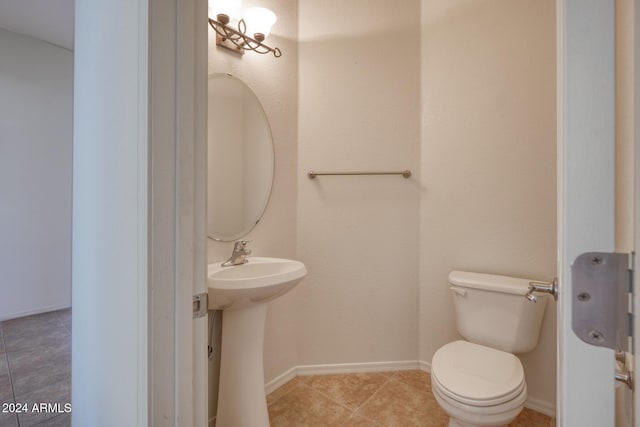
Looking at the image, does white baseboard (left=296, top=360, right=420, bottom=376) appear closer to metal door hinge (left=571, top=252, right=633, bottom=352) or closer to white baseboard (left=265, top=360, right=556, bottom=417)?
white baseboard (left=265, top=360, right=556, bottom=417)

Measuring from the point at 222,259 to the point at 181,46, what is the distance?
1.10 metres

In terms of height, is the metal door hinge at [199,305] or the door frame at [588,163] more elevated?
the door frame at [588,163]

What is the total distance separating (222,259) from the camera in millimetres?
1558

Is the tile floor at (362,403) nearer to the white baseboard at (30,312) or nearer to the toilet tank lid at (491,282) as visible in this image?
the toilet tank lid at (491,282)

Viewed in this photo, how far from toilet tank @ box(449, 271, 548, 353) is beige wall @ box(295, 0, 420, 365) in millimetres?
433

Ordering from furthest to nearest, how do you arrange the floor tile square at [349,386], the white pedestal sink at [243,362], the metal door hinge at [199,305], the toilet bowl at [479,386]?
the floor tile square at [349,386] < the white pedestal sink at [243,362] < the toilet bowl at [479,386] < the metal door hinge at [199,305]

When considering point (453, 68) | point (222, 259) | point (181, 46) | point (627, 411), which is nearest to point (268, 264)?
point (222, 259)

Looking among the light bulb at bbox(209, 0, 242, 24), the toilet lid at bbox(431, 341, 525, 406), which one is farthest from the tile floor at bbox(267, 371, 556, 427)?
the light bulb at bbox(209, 0, 242, 24)

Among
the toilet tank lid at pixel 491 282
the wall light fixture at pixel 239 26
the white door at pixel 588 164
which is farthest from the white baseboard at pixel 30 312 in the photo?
the white door at pixel 588 164

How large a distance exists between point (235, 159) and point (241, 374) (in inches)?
42.2

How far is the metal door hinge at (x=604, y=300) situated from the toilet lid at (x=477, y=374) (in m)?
1.07

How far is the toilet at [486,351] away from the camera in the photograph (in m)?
1.17

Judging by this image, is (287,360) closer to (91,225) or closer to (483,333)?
(483,333)

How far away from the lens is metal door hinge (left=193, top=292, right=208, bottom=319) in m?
0.70
